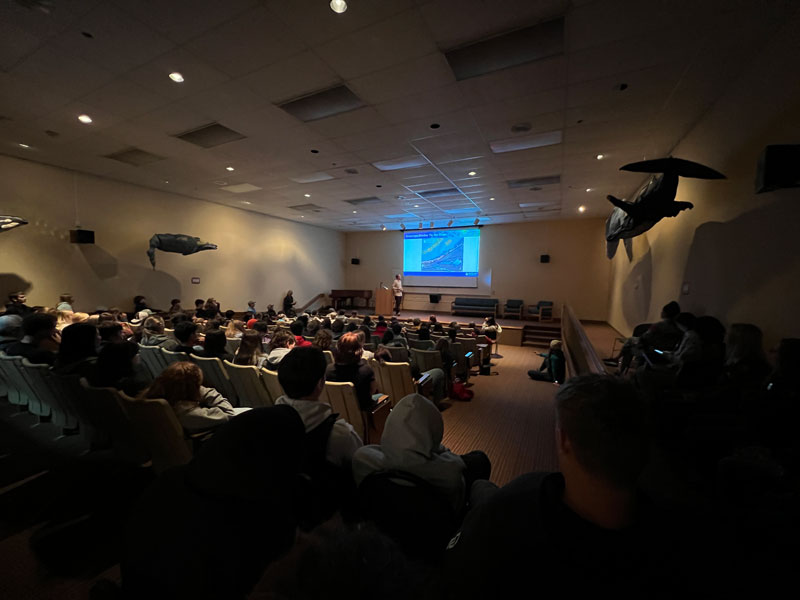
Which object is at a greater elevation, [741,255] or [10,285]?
[741,255]

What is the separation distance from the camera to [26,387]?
3039 millimetres

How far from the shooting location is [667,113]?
4059 mm

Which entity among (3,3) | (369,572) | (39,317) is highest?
(3,3)

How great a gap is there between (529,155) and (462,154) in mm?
1196

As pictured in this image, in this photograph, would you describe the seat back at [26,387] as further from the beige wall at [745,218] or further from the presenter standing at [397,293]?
the presenter standing at [397,293]

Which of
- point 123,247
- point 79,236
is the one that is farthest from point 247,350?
point 123,247

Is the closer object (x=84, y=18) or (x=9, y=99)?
(x=84, y=18)

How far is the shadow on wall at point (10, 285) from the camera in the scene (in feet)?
20.1

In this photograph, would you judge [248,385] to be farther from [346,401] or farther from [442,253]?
[442,253]

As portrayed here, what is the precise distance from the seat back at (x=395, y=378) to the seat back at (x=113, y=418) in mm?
2055

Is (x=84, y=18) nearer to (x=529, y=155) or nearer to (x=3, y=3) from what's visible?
(x=3, y=3)

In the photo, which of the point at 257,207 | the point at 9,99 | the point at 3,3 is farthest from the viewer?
the point at 257,207

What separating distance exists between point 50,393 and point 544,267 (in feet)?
42.3

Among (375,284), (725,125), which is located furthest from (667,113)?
(375,284)
